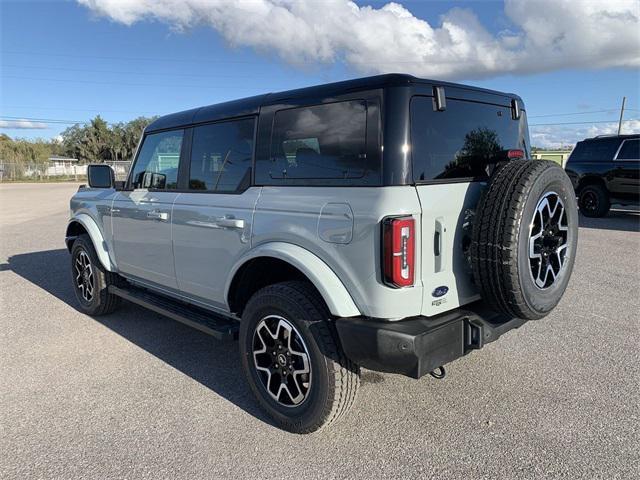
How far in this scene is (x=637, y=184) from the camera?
10859mm

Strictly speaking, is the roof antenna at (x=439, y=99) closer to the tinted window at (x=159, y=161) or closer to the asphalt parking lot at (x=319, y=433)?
the asphalt parking lot at (x=319, y=433)

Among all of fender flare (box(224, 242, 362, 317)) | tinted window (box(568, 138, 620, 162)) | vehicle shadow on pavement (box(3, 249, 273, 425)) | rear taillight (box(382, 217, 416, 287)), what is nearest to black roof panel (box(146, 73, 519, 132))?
rear taillight (box(382, 217, 416, 287))

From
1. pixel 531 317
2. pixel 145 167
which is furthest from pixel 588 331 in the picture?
pixel 145 167

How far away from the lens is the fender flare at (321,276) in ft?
8.50

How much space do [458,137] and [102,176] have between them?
349cm

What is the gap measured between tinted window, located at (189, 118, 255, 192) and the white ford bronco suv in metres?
0.02

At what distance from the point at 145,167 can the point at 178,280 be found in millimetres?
1190

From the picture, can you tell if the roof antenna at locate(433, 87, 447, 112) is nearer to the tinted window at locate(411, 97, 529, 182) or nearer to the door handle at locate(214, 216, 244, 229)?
the tinted window at locate(411, 97, 529, 182)

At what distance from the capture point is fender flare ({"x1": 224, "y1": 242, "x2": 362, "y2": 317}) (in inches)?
102

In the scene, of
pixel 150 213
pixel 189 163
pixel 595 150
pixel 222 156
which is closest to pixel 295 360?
pixel 222 156

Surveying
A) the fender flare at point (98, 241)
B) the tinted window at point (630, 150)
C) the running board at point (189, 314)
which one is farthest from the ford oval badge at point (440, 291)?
the tinted window at point (630, 150)

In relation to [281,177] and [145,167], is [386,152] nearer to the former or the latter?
[281,177]

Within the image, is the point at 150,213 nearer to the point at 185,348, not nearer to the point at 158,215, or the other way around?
the point at 158,215

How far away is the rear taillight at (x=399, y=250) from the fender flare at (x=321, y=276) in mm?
274
